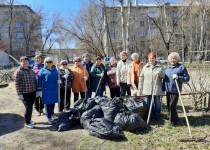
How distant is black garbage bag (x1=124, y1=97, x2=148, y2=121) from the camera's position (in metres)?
4.96

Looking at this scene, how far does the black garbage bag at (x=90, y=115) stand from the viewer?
4753 millimetres

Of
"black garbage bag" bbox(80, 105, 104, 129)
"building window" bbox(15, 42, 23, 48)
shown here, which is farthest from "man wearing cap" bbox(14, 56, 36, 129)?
"building window" bbox(15, 42, 23, 48)

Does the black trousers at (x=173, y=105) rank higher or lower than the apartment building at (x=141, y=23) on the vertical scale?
lower

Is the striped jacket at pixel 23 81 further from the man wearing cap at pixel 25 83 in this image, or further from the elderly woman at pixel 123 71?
the elderly woman at pixel 123 71

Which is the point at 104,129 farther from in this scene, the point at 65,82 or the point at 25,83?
the point at 65,82

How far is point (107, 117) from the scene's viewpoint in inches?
188

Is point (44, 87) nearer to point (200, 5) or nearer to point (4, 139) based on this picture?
point (4, 139)

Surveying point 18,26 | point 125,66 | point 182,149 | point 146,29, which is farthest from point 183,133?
point 18,26

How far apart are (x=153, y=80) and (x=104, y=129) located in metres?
1.58

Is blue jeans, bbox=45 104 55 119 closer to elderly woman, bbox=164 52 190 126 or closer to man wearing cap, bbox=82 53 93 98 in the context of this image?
man wearing cap, bbox=82 53 93 98

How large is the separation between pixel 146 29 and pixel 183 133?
4047cm

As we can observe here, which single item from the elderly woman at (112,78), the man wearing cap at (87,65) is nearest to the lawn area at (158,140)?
the elderly woman at (112,78)

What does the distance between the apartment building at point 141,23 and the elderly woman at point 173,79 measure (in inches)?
424

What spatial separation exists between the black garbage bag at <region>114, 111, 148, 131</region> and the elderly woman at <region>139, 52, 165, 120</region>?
0.74 m
